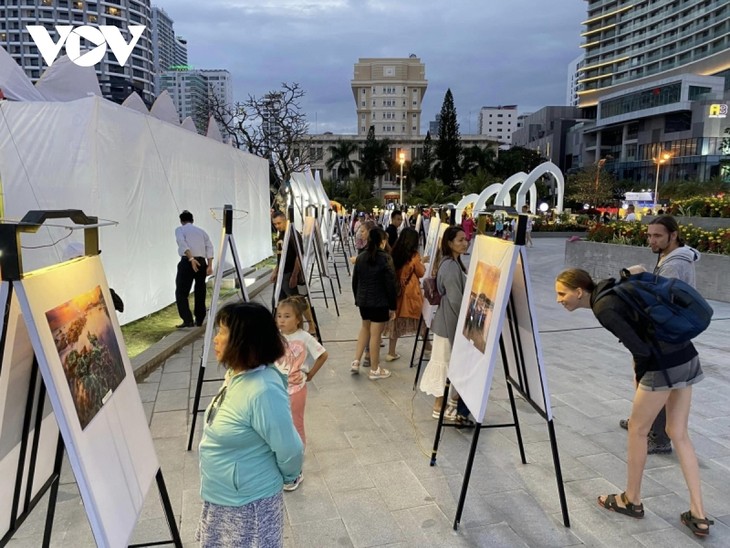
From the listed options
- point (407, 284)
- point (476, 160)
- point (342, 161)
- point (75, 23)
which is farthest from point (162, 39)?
point (407, 284)

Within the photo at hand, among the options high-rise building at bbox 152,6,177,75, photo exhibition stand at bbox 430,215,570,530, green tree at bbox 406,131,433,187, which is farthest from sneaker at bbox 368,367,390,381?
high-rise building at bbox 152,6,177,75

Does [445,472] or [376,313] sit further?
[376,313]

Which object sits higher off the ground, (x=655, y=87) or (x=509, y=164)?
(x=655, y=87)

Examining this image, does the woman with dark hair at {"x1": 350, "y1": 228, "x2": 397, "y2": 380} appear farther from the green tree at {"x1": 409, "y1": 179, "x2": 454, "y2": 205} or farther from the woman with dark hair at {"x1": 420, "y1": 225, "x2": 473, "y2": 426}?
the green tree at {"x1": 409, "y1": 179, "x2": 454, "y2": 205}

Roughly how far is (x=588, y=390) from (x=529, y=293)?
284 cm

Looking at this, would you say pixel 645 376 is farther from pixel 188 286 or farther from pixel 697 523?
pixel 188 286

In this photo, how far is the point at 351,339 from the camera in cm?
728

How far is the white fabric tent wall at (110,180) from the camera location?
675 cm

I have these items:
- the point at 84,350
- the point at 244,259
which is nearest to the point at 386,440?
the point at 84,350

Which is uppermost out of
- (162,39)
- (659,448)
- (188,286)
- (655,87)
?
(162,39)

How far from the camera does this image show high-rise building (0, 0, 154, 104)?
92250mm

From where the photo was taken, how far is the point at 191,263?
24.0ft

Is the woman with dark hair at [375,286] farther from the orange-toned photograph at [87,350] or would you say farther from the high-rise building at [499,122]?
the high-rise building at [499,122]

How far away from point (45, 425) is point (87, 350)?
443 mm
